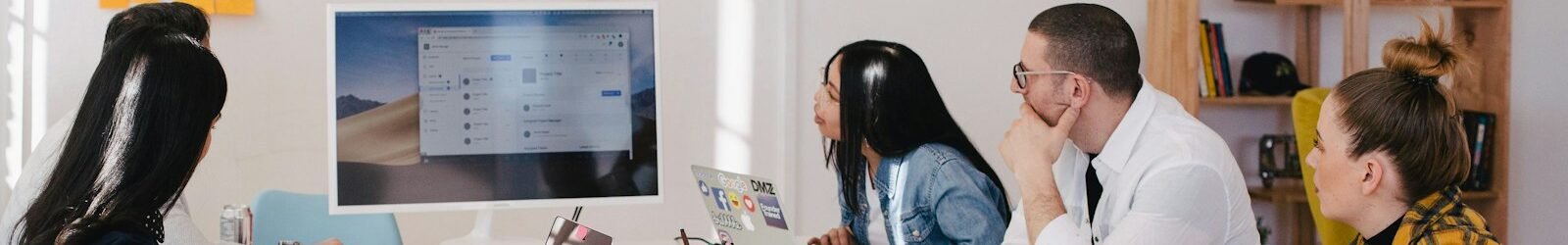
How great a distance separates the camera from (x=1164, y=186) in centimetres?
186

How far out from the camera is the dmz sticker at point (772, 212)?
7.28ft

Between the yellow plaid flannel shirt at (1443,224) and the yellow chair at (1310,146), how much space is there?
4.51 ft

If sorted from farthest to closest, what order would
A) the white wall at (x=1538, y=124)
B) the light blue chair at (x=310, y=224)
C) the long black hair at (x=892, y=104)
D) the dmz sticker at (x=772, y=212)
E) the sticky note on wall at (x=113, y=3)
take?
the white wall at (x=1538, y=124), the sticky note on wall at (x=113, y=3), the light blue chair at (x=310, y=224), the long black hair at (x=892, y=104), the dmz sticker at (x=772, y=212)

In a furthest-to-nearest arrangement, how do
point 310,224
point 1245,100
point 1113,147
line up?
point 1245,100 < point 310,224 < point 1113,147

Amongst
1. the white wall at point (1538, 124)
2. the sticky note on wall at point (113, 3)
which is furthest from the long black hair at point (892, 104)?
the white wall at point (1538, 124)

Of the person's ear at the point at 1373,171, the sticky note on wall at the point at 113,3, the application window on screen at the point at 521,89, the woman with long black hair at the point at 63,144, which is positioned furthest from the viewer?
the sticky note on wall at the point at 113,3

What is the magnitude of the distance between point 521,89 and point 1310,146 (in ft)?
5.52

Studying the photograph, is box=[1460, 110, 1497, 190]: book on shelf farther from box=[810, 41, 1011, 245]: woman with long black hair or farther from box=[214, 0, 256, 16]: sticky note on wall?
box=[214, 0, 256, 16]: sticky note on wall

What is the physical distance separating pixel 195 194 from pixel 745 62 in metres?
1.54

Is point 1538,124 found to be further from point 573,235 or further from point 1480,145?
point 573,235

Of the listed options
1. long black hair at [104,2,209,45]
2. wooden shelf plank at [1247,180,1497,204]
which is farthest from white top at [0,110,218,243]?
wooden shelf plank at [1247,180,1497,204]

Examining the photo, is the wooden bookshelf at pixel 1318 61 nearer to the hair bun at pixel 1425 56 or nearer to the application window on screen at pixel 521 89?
the application window on screen at pixel 521 89

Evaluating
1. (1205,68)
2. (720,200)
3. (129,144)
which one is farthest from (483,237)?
(1205,68)

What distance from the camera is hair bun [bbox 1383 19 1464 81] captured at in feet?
5.69
